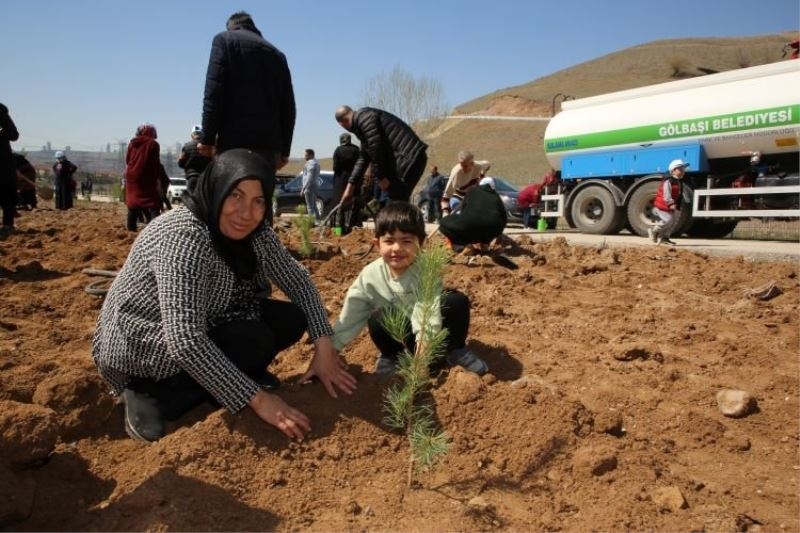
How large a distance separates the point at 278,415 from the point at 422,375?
1.74ft

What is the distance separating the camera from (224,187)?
2176mm

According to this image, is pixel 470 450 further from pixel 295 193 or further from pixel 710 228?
pixel 295 193

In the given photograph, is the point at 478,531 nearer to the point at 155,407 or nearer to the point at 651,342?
the point at 155,407

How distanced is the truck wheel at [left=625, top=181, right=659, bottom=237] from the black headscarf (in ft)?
30.1

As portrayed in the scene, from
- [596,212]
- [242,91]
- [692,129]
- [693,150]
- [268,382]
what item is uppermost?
[692,129]

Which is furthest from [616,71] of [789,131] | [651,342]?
[651,342]

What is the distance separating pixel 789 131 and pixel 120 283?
9.63m

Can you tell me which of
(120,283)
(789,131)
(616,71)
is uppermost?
(616,71)

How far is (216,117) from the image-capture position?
4215mm

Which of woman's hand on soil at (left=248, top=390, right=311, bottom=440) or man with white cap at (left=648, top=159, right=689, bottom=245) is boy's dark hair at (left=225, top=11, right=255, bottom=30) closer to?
woman's hand on soil at (left=248, top=390, right=311, bottom=440)

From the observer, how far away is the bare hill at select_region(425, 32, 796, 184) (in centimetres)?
4816

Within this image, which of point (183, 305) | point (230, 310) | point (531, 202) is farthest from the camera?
point (531, 202)

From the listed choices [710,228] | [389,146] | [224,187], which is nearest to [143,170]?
[389,146]

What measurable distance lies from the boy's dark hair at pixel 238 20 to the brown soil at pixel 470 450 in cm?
241
